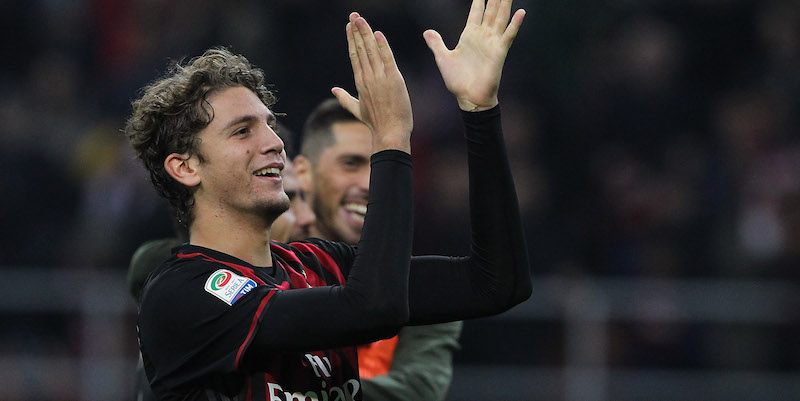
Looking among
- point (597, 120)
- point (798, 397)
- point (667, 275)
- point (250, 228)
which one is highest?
point (597, 120)

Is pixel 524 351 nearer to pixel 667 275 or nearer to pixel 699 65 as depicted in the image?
pixel 667 275

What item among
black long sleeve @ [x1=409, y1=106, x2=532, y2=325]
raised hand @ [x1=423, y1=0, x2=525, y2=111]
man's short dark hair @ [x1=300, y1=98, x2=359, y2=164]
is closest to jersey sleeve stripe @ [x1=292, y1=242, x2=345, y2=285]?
black long sleeve @ [x1=409, y1=106, x2=532, y2=325]

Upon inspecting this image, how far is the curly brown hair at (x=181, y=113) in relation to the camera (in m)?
3.30

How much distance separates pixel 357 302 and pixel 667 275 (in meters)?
6.16

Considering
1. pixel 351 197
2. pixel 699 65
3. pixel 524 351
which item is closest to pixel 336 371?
pixel 351 197

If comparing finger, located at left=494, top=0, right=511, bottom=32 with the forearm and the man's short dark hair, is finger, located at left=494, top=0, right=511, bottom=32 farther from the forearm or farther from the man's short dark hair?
the man's short dark hair

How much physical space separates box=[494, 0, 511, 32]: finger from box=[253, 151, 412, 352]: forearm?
55 cm

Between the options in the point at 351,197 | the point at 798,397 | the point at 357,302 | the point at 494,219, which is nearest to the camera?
the point at 357,302

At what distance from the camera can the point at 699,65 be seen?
10062 millimetres

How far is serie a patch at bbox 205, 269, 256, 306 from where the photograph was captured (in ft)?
9.87

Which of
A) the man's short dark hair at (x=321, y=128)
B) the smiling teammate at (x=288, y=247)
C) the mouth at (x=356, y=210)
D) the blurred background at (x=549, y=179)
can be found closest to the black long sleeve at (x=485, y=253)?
the smiling teammate at (x=288, y=247)

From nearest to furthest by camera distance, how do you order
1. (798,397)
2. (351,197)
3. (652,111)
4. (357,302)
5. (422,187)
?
(357,302)
(351,197)
(798,397)
(422,187)
(652,111)

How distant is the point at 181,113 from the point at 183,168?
6.3 inches

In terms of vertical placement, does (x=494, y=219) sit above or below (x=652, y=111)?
below
